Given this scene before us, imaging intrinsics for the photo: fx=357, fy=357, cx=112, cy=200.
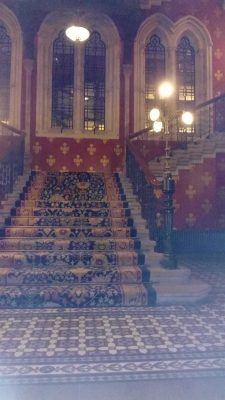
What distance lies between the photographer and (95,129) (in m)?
9.95

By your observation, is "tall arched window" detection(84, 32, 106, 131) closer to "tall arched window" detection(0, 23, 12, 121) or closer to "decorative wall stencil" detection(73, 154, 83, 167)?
"decorative wall stencil" detection(73, 154, 83, 167)

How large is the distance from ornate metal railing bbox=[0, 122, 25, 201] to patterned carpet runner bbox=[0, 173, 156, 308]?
1.69ft

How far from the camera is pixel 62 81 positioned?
10.0 m

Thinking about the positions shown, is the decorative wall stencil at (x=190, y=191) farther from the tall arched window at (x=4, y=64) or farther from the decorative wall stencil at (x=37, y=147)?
the tall arched window at (x=4, y=64)

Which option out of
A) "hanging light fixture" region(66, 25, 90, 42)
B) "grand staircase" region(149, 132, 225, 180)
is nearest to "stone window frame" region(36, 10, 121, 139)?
"grand staircase" region(149, 132, 225, 180)

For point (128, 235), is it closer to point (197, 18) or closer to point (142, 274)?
point (142, 274)

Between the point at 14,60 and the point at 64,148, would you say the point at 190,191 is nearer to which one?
the point at 64,148

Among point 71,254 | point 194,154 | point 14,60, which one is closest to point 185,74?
point 194,154

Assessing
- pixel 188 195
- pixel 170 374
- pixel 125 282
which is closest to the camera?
pixel 170 374

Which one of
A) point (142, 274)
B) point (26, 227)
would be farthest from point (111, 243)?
point (26, 227)

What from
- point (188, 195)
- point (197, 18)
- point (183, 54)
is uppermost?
point (197, 18)

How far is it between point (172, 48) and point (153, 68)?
77 centimetres

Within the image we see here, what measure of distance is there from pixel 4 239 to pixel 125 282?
1951mm

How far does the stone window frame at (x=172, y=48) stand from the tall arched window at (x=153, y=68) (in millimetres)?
151
